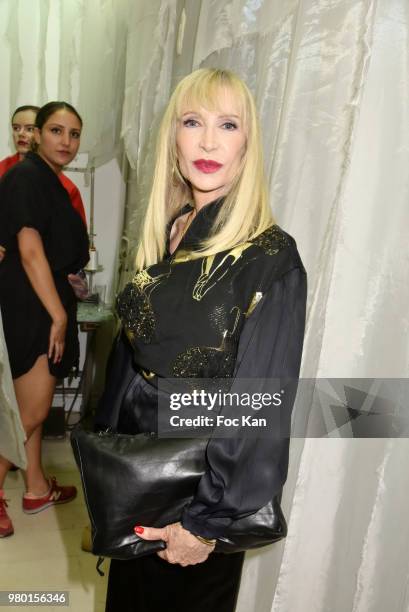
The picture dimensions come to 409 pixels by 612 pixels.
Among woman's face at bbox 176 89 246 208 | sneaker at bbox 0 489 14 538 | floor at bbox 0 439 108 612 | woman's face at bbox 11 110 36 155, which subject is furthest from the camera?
woman's face at bbox 11 110 36 155

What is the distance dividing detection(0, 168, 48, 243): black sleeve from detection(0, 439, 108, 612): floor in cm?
98

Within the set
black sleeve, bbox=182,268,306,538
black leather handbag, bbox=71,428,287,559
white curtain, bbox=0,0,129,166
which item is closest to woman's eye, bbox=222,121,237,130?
black sleeve, bbox=182,268,306,538

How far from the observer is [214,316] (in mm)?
922

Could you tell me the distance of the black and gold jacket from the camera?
863mm

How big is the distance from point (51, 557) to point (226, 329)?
4.45 feet

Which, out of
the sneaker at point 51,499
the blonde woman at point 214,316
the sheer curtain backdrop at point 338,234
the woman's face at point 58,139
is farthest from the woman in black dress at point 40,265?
the blonde woman at point 214,316

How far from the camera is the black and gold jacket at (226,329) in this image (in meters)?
0.86

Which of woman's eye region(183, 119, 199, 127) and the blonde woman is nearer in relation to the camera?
the blonde woman

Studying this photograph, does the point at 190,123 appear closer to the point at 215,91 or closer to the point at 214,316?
the point at 215,91

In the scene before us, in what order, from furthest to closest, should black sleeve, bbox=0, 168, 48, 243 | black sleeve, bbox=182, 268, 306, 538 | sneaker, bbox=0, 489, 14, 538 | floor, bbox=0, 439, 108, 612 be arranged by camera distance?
sneaker, bbox=0, 489, 14, 538, black sleeve, bbox=0, 168, 48, 243, floor, bbox=0, 439, 108, 612, black sleeve, bbox=182, 268, 306, 538

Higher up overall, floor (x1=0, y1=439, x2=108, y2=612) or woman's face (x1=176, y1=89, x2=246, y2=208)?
woman's face (x1=176, y1=89, x2=246, y2=208)

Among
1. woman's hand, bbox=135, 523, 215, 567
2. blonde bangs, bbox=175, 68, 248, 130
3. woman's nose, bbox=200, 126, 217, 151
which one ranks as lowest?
woman's hand, bbox=135, 523, 215, 567

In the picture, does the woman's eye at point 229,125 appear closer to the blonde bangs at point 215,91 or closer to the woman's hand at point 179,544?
the blonde bangs at point 215,91

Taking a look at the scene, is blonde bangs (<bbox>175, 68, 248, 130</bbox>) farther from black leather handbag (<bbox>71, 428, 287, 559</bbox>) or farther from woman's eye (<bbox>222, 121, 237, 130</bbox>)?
black leather handbag (<bbox>71, 428, 287, 559</bbox>)
